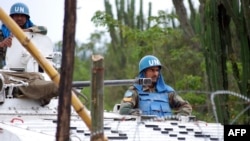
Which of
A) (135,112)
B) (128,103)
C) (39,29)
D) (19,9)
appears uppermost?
(19,9)

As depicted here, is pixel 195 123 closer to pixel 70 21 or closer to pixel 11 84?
pixel 11 84

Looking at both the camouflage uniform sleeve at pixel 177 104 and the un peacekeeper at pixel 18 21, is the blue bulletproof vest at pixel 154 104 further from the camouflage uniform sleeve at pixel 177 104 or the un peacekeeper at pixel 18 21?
the un peacekeeper at pixel 18 21

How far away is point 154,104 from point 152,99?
9 cm

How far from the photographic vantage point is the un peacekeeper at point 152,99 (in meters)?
10.1

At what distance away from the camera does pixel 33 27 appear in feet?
35.6

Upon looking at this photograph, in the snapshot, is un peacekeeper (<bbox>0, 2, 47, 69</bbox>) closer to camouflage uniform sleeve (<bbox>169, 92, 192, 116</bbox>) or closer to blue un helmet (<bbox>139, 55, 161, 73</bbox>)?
blue un helmet (<bbox>139, 55, 161, 73</bbox>)

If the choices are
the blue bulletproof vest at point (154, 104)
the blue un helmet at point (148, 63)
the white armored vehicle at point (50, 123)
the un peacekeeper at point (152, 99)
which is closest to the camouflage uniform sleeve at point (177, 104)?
the un peacekeeper at point (152, 99)

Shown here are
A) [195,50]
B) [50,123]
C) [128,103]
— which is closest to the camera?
[50,123]

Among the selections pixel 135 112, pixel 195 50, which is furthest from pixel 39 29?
pixel 195 50

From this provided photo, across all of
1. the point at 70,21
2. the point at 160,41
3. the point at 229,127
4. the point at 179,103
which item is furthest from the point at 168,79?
the point at 70,21

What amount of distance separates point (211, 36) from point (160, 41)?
4.79 m

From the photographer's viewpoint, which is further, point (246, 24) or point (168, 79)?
point (168, 79)

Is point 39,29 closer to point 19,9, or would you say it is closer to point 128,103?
point 19,9

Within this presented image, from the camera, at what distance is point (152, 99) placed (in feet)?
33.4
